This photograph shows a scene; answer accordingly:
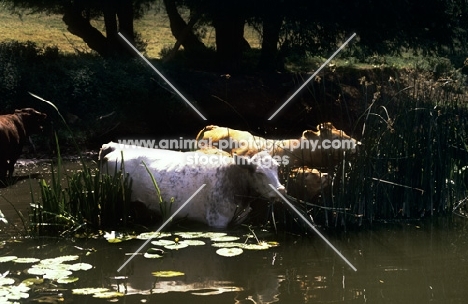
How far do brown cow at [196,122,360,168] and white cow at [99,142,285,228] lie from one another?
532 millimetres

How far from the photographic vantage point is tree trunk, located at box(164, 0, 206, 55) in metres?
19.2

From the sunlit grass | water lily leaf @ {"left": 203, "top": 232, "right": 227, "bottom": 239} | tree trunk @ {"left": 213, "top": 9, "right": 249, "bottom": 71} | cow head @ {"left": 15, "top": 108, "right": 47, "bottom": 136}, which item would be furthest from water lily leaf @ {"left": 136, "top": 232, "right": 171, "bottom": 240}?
the sunlit grass

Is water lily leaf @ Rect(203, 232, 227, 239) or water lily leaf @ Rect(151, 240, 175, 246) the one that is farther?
water lily leaf @ Rect(203, 232, 227, 239)

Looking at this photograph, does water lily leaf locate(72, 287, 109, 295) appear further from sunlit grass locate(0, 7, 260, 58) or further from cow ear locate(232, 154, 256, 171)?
sunlit grass locate(0, 7, 260, 58)

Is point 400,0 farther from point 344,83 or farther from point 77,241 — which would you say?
point 77,241

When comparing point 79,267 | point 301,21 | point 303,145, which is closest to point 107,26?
point 301,21

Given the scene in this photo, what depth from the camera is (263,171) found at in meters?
9.27

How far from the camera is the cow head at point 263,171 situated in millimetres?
9266

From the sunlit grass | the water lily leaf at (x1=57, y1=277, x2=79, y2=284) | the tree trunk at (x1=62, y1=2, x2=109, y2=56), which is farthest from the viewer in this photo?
the sunlit grass

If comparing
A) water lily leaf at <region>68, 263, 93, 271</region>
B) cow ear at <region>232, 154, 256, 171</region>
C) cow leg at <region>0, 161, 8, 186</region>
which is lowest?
water lily leaf at <region>68, 263, 93, 271</region>

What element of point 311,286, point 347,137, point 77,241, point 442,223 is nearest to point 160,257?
point 77,241

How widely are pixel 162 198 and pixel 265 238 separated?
120 cm

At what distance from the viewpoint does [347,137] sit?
387 inches

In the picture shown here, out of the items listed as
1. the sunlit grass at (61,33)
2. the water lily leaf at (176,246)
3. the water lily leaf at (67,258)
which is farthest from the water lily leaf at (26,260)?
the sunlit grass at (61,33)
